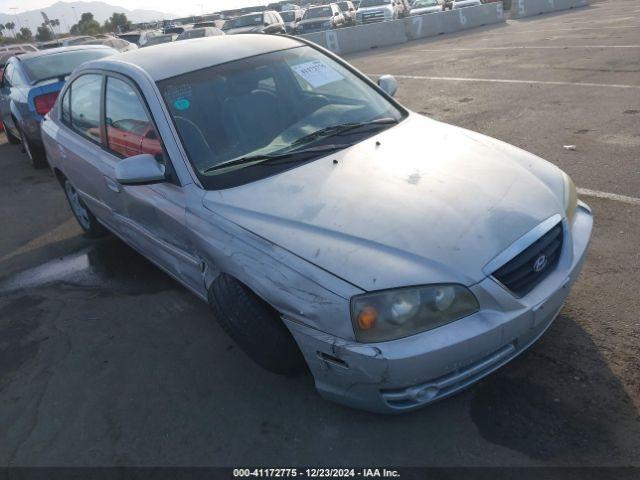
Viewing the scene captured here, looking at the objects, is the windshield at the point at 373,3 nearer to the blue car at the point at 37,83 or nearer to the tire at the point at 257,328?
the blue car at the point at 37,83

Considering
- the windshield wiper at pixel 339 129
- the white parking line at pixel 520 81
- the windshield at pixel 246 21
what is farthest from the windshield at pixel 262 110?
the windshield at pixel 246 21

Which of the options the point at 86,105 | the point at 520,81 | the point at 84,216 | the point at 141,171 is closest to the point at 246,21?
the point at 520,81

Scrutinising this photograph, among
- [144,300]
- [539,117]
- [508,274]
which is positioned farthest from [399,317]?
[539,117]

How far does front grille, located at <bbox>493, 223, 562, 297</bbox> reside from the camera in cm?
246

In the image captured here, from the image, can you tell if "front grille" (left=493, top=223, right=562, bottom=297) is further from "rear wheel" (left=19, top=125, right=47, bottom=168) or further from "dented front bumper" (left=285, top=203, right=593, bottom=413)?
"rear wheel" (left=19, top=125, right=47, bottom=168)

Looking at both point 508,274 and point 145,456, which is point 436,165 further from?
point 145,456

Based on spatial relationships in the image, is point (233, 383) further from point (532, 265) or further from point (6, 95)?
point (6, 95)

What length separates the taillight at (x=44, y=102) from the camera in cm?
785

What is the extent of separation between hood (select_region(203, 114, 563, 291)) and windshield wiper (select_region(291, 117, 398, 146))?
0.19 m

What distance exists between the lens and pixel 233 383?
10.2ft

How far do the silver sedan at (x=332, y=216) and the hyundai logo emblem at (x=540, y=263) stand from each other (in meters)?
0.01

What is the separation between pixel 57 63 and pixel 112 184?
5615 millimetres

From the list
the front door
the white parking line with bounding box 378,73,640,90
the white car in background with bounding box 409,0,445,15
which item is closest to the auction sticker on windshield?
the front door

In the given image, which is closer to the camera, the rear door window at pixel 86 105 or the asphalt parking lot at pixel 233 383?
the asphalt parking lot at pixel 233 383
